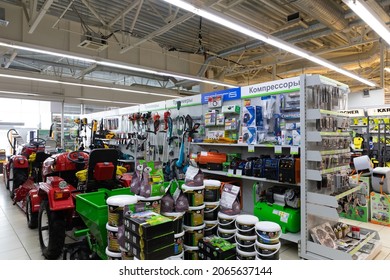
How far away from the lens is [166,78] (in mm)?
11430

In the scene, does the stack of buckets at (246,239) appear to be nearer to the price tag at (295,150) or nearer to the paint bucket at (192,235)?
the paint bucket at (192,235)

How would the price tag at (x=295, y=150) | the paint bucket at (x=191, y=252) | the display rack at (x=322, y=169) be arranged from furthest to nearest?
the price tag at (x=295, y=150)
the display rack at (x=322, y=169)
the paint bucket at (x=191, y=252)

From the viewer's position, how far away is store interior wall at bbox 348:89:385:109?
9836mm

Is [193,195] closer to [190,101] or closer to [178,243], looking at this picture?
[178,243]

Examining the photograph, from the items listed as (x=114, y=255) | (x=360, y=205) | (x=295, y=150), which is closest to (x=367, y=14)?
(x=295, y=150)

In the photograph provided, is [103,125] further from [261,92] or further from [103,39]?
[261,92]

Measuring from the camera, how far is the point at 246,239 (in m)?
2.39

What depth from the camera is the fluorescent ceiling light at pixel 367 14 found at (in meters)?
3.51

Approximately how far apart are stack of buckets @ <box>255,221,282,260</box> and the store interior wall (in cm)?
921

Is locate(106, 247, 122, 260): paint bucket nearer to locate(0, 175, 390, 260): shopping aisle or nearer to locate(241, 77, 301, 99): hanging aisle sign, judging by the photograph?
locate(0, 175, 390, 260): shopping aisle

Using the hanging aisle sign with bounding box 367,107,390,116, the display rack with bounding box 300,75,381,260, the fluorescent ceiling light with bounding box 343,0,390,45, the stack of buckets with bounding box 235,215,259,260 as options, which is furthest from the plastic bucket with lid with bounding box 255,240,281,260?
the hanging aisle sign with bounding box 367,107,390,116

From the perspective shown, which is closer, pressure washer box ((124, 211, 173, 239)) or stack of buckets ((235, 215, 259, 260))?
pressure washer box ((124, 211, 173, 239))

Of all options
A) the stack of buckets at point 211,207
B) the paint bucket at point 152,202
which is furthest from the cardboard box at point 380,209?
the paint bucket at point 152,202

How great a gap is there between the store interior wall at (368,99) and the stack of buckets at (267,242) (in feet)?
30.2
